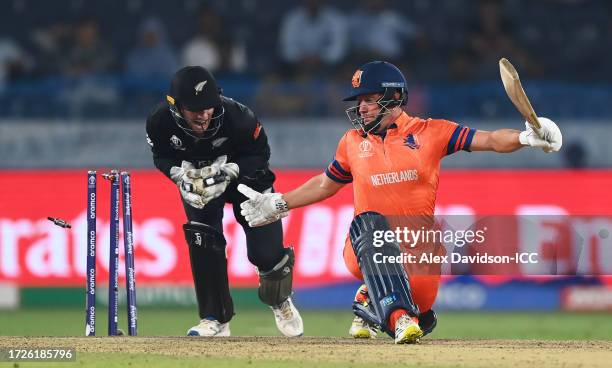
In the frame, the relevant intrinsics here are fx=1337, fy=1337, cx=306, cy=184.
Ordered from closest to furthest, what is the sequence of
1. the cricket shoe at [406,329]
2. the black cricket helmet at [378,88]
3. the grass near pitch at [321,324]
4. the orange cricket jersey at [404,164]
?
the cricket shoe at [406,329] < the orange cricket jersey at [404,164] < the black cricket helmet at [378,88] < the grass near pitch at [321,324]

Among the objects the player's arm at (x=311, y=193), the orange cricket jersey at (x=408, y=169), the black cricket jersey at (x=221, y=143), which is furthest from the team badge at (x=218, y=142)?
the orange cricket jersey at (x=408, y=169)

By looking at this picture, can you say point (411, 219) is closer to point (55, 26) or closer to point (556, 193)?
point (556, 193)

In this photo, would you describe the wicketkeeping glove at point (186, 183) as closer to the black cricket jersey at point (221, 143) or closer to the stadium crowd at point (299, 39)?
the black cricket jersey at point (221, 143)

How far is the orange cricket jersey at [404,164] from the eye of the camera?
26.2 ft

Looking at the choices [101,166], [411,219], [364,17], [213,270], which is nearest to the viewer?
[411,219]

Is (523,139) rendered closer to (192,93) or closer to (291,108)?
(192,93)

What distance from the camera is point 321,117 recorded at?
14.9 meters

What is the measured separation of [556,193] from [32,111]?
228 inches

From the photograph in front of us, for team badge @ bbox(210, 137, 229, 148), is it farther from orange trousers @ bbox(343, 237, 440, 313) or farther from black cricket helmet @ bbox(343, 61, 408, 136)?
orange trousers @ bbox(343, 237, 440, 313)

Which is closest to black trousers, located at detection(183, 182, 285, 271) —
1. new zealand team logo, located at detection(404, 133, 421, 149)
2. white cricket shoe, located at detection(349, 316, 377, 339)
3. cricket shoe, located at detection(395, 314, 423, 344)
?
white cricket shoe, located at detection(349, 316, 377, 339)

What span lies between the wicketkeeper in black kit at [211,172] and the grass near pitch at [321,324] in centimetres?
183

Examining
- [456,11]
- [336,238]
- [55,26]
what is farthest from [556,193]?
[55,26]

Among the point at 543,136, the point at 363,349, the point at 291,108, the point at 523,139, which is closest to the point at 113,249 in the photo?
the point at 363,349

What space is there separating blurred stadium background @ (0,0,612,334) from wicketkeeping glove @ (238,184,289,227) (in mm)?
3365
